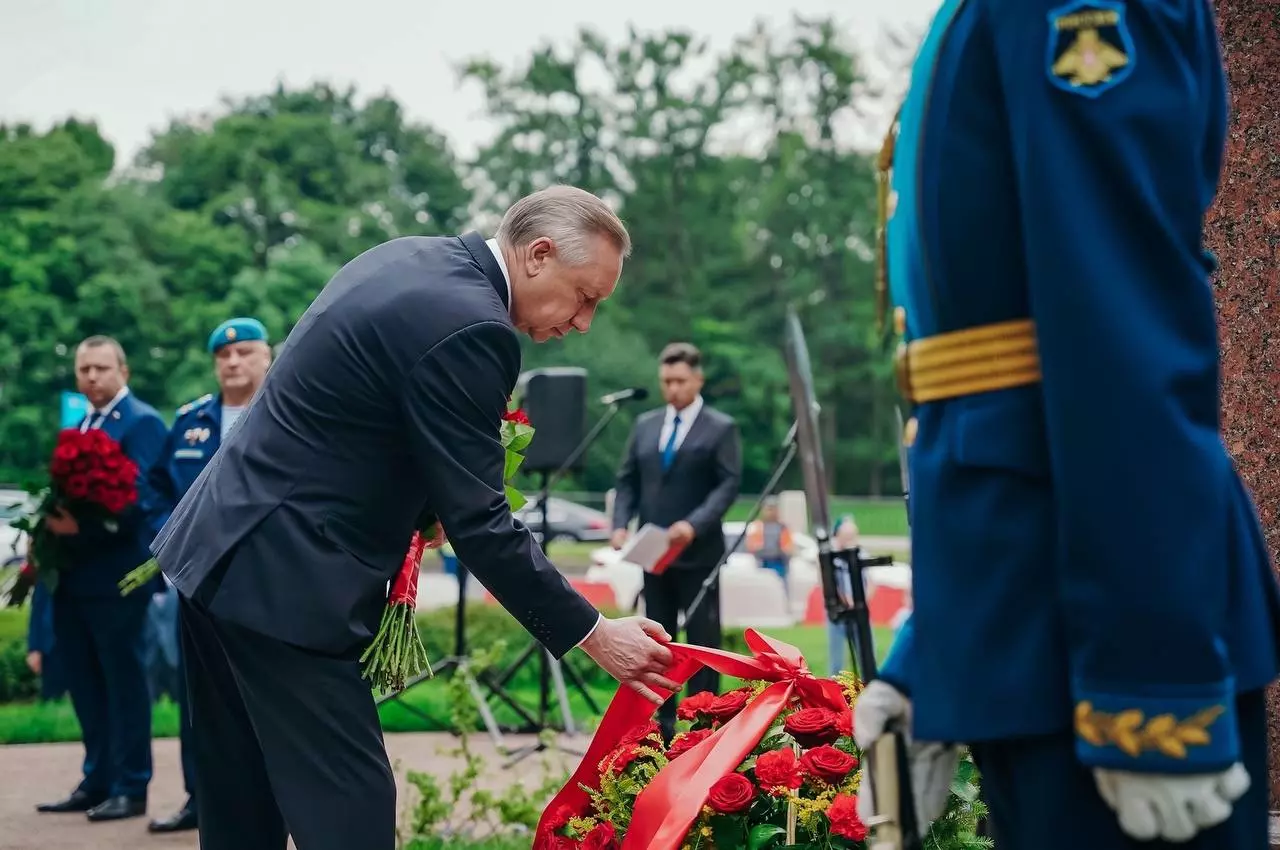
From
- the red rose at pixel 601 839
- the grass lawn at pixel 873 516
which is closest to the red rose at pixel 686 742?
the red rose at pixel 601 839

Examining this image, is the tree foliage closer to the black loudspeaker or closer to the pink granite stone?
the black loudspeaker

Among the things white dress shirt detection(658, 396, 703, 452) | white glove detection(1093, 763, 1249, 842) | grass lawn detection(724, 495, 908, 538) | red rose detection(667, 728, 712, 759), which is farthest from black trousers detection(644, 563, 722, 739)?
grass lawn detection(724, 495, 908, 538)

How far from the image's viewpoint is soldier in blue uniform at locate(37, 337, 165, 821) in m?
6.40

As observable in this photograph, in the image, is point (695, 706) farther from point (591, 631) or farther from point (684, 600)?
point (684, 600)

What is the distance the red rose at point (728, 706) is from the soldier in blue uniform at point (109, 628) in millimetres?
3930

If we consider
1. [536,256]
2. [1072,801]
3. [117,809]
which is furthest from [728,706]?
[117,809]

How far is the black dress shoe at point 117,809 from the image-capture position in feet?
20.6

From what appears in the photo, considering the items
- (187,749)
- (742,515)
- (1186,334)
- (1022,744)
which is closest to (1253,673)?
(1022,744)

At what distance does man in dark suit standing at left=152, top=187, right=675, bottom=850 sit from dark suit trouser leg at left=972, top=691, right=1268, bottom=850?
1.42 metres

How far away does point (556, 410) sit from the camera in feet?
29.6

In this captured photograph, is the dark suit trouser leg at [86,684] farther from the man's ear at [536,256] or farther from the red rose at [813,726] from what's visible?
the red rose at [813,726]

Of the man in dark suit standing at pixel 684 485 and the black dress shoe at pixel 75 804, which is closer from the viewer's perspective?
the black dress shoe at pixel 75 804

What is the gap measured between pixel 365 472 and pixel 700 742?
41.2 inches

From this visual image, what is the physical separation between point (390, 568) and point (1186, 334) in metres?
1.84
